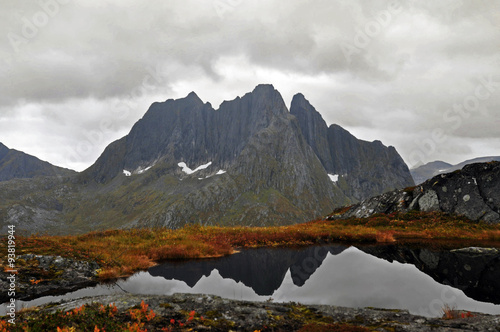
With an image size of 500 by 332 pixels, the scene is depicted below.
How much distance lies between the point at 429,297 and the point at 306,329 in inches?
287

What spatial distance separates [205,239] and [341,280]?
15.4 m

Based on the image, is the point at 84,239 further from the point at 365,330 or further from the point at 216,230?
the point at 365,330

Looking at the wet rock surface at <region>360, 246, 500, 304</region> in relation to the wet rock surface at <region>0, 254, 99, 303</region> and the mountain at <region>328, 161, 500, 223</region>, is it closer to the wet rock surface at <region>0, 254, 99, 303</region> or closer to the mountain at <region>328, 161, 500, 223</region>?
the mountain at <region>328, 161, 500, 223</region>

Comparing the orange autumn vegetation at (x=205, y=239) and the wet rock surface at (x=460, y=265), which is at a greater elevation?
the orange autumn vegetation at (x=205, y=239)

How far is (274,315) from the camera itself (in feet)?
29.7

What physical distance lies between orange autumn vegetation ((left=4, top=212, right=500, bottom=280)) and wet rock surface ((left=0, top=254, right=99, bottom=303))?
723 mm

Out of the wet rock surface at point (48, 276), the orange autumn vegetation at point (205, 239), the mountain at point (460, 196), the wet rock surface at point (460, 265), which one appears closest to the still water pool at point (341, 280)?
the wet rock surface at point (460, 265)

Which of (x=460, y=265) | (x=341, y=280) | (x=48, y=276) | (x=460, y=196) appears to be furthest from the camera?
(x=460, y=196)

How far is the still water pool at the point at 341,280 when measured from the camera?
11125mm

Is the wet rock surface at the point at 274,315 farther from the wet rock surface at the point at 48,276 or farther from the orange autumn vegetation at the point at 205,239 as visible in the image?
the orange autumn vegetation at the point at 205,239

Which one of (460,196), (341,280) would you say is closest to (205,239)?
(341,280)

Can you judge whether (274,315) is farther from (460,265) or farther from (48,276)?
(460,265)

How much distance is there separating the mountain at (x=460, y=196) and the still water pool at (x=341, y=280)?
17712 millimetres

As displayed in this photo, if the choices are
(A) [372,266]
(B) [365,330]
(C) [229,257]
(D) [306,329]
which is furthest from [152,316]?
(A) [372,266]
